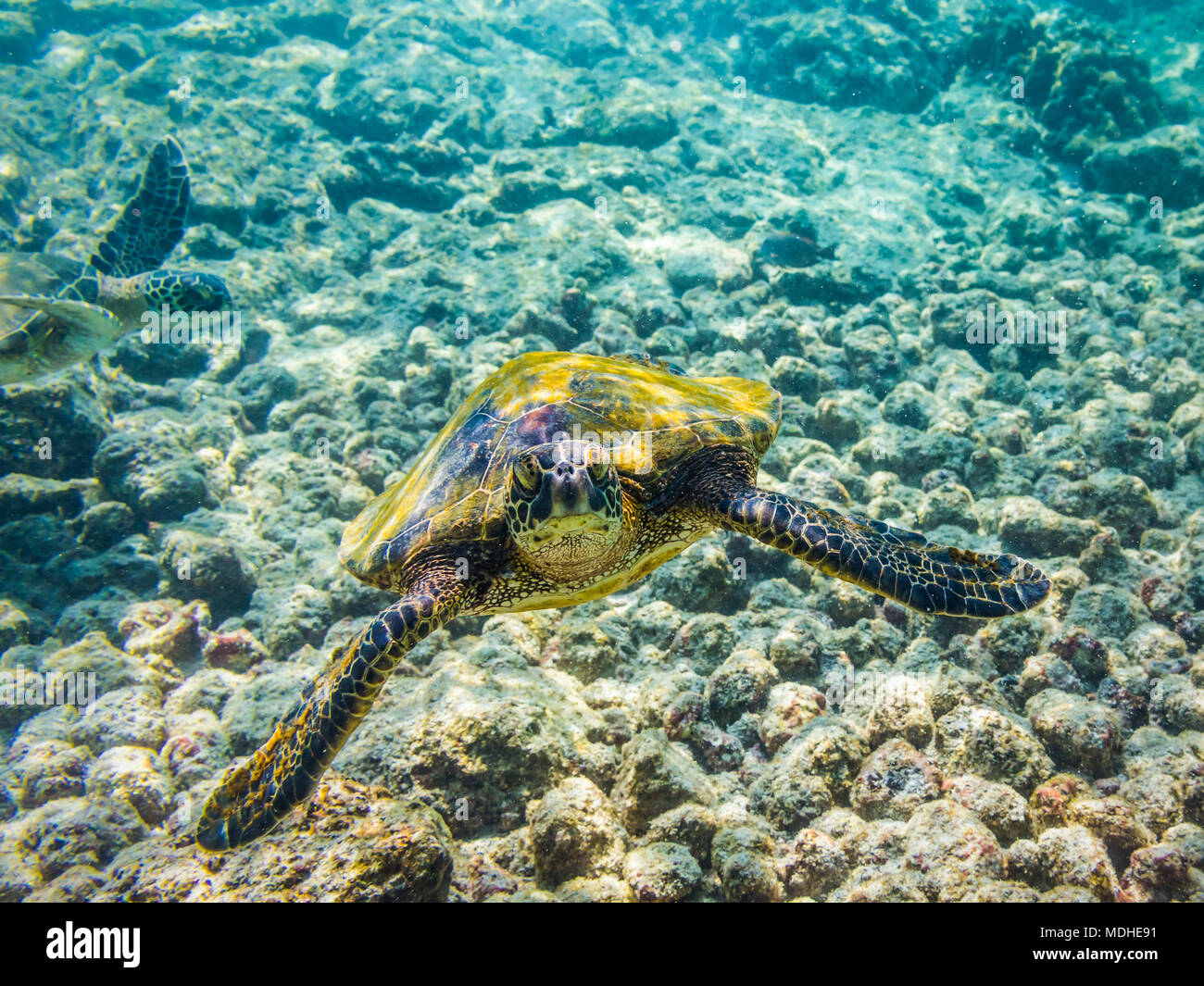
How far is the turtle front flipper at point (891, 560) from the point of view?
11.8 feet

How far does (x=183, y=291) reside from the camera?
9062 millimetres

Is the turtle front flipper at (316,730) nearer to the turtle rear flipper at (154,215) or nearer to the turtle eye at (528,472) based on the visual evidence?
the turtle eye at (528,472)

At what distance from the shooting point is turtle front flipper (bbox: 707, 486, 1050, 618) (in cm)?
359

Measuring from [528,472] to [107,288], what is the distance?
9.97 metres

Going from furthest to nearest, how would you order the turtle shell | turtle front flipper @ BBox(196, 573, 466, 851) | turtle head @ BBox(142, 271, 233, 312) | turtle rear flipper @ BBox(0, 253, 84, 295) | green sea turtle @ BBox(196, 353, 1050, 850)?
turtle head @ BBox(142, 271, 233, 312) → turtle rear flipper @ BBox(0, 253, 84, 295) → the turtle shell → green sea turtle @ BBox(196, 353, 1050, 850) → turtle front flipper @ BBox(196, 573, 466, 851)

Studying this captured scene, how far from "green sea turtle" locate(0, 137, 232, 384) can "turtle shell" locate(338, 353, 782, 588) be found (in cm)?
552

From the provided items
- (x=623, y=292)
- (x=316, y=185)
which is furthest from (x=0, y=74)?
(x=623, y=292)

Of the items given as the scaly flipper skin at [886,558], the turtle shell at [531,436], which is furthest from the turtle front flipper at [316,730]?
the scaly flipper skin at [886,558]

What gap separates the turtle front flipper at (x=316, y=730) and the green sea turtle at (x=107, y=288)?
20.7 feet

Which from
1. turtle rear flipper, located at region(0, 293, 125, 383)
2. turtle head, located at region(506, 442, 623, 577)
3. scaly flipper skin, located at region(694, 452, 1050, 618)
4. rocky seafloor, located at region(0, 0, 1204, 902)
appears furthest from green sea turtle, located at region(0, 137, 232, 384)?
scaly flipper skin, located at region(694, 452, 1050, 618)

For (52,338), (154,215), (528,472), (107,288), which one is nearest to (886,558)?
(528,472)

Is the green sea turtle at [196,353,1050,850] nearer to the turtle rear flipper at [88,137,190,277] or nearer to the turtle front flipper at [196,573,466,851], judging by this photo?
the turtle front flipper at [196,573,466,851]
